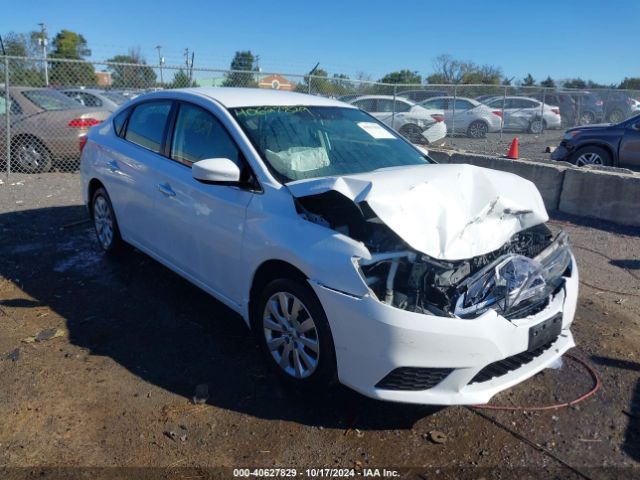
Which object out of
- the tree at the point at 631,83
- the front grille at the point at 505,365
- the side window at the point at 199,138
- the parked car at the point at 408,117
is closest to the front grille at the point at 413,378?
the front grille at the point at 505,365

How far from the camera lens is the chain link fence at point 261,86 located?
10.1 meters

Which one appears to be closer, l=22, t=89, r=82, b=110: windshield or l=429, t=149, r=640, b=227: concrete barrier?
l=429, t=149, r=640, b=227: concrete barrier

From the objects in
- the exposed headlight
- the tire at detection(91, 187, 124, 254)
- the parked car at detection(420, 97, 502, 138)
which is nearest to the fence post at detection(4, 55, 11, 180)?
the tire at detection(91, 187, 124, 254)

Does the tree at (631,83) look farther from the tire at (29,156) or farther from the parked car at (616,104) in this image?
the tire at (29,156)

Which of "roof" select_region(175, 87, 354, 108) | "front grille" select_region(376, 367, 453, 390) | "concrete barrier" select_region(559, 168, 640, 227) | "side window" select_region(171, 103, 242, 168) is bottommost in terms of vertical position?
"front grille" select_region(376, 367, 453, 390)

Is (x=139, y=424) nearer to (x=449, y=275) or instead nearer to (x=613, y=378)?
(x=449, y=275)

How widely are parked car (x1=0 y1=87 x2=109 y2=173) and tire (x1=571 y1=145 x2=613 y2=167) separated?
29.4 feet

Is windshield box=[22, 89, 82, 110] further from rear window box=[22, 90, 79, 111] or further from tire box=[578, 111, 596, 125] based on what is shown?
tire box=[578, 111, 596, 125]

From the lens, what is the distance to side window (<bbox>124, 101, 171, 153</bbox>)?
4.68m

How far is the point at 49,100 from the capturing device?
1046 cm

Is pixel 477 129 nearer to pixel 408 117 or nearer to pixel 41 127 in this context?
pixel 408 117

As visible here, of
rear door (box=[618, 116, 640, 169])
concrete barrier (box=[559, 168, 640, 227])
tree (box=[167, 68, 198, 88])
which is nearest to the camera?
concrete barrier (box=[559, 168, 640, 227])

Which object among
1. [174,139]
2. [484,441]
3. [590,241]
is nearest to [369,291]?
[484,441]

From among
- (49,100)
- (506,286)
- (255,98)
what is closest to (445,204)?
(506,286)
